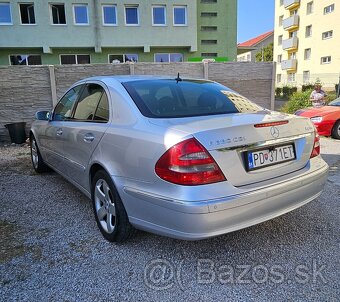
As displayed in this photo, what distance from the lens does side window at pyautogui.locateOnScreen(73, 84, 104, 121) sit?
3.39 meters

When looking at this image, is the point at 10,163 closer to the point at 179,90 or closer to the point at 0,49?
the point at 179,90

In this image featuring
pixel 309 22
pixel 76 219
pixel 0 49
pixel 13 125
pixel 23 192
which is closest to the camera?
pixel 76 219

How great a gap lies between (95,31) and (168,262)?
885 inches

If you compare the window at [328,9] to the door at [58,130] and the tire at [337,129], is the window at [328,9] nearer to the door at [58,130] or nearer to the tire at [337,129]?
the tire at [337,129]

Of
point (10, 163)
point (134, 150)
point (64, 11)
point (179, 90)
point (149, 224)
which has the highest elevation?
point (64, 11)

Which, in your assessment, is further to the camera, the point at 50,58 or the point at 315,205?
the point at 50,58

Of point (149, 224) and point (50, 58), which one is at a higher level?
point (50, 58)

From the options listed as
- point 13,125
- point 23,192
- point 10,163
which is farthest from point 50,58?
point 23,192

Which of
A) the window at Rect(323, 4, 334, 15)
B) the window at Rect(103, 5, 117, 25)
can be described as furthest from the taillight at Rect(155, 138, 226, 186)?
the window at Rect(323, 4, 334, 15)

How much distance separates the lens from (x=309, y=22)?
34.4 meters

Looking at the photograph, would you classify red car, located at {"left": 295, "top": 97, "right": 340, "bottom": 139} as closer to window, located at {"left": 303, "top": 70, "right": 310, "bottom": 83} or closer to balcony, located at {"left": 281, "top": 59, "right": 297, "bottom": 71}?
window, located at {"left": 303, "top": 70, "right": 310, "bottom": 83}

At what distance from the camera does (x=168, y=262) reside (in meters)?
2.68

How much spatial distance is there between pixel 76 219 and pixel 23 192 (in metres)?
1.47

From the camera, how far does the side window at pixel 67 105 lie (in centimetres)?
399
